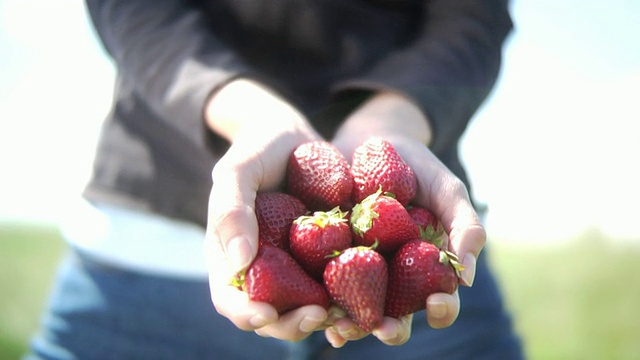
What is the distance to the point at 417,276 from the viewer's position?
2.68ft

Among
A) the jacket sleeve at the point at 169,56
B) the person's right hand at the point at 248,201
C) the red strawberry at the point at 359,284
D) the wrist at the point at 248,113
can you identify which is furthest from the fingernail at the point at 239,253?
the jacket sleeve at the point at 169,56

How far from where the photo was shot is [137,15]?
1.15 metres

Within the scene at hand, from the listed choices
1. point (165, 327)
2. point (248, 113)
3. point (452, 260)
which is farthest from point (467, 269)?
point (165, 327)

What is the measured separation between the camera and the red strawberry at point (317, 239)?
0.84 meters

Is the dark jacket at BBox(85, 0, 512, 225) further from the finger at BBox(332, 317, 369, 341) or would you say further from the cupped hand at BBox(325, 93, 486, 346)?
the finger at BBox(332, 317, 369, 341)

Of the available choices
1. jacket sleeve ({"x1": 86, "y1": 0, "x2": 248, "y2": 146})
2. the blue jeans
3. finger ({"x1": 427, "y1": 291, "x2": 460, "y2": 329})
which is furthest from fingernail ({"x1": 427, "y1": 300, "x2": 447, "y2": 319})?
jacket sleeve ({"x1": 86, "y1": 0, "x2": 248, "y2": 146})

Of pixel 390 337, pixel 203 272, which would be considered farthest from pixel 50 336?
pixel 390 337

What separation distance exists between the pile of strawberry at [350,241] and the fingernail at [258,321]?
42 mm

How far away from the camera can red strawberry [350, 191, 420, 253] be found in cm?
86

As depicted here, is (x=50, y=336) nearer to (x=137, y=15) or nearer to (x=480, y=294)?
(x=137, y=15)

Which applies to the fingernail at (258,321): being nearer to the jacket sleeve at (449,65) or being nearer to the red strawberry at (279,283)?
the red strawberry at (279,283)

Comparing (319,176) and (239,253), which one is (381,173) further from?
(239,253)

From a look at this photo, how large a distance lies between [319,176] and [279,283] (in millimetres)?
183

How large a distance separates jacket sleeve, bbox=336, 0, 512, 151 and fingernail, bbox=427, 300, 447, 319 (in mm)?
344
